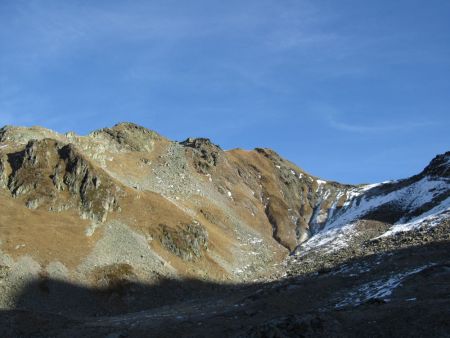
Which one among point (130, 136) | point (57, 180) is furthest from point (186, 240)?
point (130, 136)

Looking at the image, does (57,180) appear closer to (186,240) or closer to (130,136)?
(186,240)

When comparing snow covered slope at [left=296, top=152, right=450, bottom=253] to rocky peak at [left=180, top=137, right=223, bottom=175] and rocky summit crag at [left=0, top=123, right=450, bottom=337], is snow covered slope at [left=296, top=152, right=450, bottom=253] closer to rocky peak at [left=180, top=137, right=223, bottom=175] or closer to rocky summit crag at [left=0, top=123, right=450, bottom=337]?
rocky summit crag at [left=0, top=123, right=450, bottom=337]

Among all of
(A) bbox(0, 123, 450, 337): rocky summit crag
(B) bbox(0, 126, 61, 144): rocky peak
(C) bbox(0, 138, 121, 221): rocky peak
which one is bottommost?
(A) bbox(0, 123, 450, 337): rocky summit crag

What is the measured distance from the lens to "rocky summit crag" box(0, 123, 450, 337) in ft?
148

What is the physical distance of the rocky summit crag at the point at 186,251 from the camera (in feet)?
148

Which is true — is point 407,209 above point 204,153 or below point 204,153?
below

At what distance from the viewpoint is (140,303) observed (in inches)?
3019

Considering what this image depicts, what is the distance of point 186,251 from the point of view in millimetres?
97625

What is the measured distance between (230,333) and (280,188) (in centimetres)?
14497

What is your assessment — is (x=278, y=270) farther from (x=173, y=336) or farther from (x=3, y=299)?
(x=173, y=336)

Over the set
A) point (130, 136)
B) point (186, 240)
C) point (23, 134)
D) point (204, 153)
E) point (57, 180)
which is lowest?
point (186, 240)

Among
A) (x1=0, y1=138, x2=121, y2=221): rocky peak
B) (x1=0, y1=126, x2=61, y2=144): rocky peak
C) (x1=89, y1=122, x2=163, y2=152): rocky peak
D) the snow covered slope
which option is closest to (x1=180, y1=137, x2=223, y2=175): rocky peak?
(x1=89, y1=122, x2=163, y2=152): rocky peak

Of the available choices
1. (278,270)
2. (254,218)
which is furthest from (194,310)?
(254,218)

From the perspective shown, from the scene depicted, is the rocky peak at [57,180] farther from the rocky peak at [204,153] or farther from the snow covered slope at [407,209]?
the rocky peak at [204,153]
